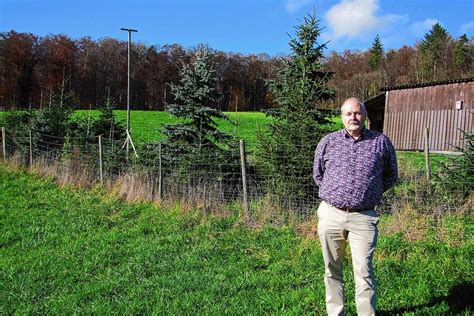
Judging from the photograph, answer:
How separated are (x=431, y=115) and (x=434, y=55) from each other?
49.5 m

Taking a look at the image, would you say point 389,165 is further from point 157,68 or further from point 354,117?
point 157,68

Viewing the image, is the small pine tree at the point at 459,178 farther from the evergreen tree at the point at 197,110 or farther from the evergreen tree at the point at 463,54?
the evergreen tree at the point at 463,54

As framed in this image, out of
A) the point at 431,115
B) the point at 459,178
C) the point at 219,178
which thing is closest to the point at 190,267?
the point at 219,178

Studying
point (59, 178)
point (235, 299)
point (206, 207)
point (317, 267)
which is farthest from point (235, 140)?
point (235, 299)

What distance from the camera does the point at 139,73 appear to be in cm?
7600

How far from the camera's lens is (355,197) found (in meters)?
3.43

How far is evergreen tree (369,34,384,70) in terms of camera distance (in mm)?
74562

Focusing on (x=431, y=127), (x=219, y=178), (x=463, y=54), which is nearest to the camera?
(x=219, y=178)

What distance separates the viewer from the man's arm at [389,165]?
11.6 feet

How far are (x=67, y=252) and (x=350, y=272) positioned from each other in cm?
399

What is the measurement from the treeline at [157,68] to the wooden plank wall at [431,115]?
35.5m

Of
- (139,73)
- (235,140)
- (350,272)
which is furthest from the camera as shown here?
(139,73)

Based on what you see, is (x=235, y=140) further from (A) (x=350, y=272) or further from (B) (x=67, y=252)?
(A) (x=350, y=272)

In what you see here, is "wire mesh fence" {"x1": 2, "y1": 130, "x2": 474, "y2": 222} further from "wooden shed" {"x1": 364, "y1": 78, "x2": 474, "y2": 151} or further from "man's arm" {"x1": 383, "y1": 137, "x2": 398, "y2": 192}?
"wooden shed" {"x1": 364, "y1": 78, "x2": 474, "y2": 151}
